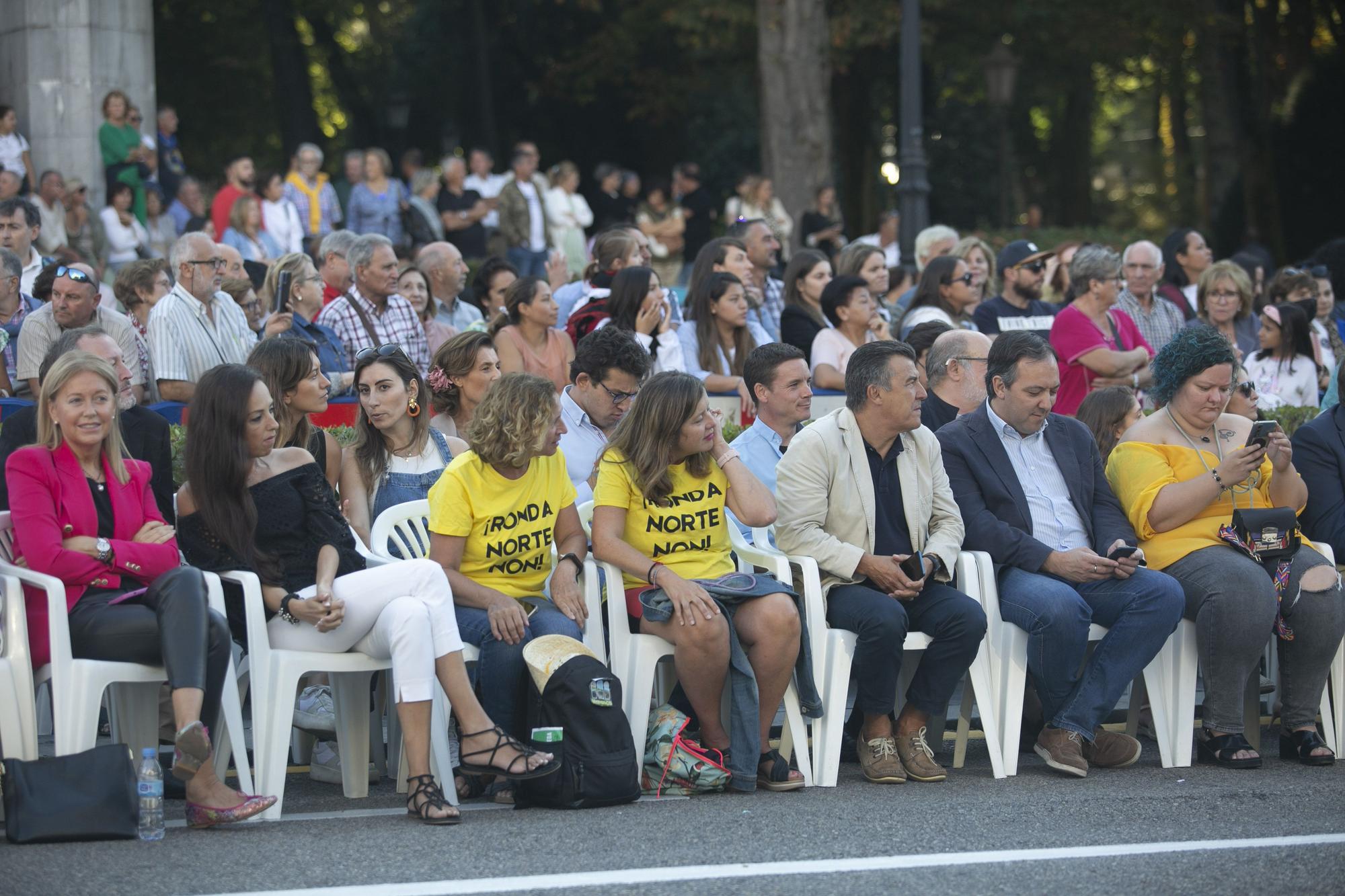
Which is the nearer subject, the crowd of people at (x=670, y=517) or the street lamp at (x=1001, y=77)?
the crowd of people at (x=670, y=517)

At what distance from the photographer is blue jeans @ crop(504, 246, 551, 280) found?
16688mm

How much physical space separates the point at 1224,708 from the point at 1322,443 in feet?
4.88

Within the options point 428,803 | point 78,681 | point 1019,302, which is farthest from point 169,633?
point 1019,302

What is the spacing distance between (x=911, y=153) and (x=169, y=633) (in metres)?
11.5

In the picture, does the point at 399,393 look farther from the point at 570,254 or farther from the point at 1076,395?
the point at 570,254

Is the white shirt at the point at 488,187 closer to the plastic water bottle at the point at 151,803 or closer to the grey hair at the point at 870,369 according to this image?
the grey hair at the point at 870,369

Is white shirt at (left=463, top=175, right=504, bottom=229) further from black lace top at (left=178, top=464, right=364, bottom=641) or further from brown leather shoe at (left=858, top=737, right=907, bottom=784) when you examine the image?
brown leather shoe at (left=858, top=737, right=907, bottom=784)

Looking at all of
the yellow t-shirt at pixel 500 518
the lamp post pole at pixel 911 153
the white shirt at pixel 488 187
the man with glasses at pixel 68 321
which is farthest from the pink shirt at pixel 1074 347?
the white shirt at pixel 488 187

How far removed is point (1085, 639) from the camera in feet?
21.8

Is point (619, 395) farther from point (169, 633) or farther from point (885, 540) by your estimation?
point (169, 633)

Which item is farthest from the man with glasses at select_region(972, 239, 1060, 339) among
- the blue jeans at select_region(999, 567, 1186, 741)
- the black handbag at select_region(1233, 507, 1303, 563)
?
the blue jeans at select_region(999, 567, 1186, 741)

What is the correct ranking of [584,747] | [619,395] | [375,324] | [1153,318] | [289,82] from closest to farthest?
[584,747], [619,395], [375,324], [1153,318], [289,82]

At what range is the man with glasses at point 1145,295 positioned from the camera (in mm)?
11062

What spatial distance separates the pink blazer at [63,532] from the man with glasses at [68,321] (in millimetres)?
Result: 2299
